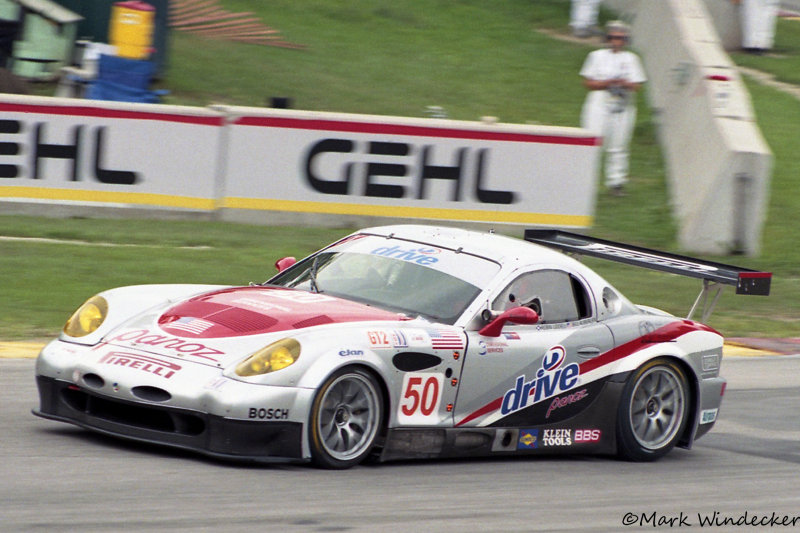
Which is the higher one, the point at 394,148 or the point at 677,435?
the point at 394,148

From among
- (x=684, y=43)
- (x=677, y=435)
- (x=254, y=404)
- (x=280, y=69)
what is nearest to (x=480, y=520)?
(x=254, y=404)

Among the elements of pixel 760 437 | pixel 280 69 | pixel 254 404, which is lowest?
pixel 760 437

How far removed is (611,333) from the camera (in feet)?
24.5

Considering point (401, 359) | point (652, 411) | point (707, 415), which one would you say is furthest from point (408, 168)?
point (401, 359)

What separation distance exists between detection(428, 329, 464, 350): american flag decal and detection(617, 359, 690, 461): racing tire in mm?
1314

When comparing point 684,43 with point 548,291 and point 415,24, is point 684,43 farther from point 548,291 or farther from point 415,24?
point 548,291

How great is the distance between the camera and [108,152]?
14.2 metres

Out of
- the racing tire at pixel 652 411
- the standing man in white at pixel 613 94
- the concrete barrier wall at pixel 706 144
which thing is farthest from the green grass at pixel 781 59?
the racing tire at pixel 652 411

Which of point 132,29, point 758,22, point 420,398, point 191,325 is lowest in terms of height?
point 420,398

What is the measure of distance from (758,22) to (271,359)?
20588mm

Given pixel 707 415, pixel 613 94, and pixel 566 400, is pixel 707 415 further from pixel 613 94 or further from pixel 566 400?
pixel 613 94

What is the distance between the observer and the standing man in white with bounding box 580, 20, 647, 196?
1574cm

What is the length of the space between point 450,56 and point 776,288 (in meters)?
10.6

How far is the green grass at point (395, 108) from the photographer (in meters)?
12.3
